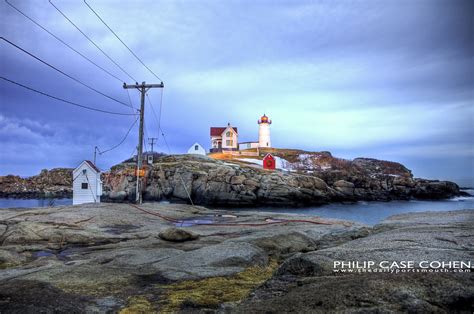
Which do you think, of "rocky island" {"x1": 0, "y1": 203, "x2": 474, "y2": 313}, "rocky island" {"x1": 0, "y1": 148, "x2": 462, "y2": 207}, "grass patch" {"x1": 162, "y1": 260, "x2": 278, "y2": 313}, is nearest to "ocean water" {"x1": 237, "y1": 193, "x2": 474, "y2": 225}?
"rocky island" {"x1": 0, "y1": 148, "x2": 462, "y2": 207}

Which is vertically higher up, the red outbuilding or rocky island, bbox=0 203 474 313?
the red outbuilding

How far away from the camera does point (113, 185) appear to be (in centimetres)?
7481

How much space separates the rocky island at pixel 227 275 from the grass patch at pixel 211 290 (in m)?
0.02

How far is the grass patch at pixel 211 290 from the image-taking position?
6.42 meters

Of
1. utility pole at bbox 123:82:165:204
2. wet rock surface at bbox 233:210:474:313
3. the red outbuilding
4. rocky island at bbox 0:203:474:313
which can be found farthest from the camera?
the red outbuilding

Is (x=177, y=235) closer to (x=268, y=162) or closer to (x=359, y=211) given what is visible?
(x=359, y=211)

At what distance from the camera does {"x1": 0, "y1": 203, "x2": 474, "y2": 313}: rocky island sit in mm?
4892

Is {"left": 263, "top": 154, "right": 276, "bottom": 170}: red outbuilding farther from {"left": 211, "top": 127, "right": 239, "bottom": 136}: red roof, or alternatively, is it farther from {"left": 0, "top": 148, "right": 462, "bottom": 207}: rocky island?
{"left": 211, "top": 127, "right": 239, "bottom": 136}: red roof

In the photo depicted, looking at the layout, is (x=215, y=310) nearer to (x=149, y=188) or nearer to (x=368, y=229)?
(x=368, y=229)

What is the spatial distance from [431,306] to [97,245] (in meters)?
12.9

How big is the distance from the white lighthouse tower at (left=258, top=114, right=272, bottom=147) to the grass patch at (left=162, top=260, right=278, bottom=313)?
363 ft

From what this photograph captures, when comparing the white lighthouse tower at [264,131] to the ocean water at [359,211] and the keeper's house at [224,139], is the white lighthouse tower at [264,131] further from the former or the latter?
the ocean water at [359,211]

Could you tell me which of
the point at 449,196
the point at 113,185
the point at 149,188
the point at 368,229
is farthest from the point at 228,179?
the point at 449,196

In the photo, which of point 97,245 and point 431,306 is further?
point 97,245
